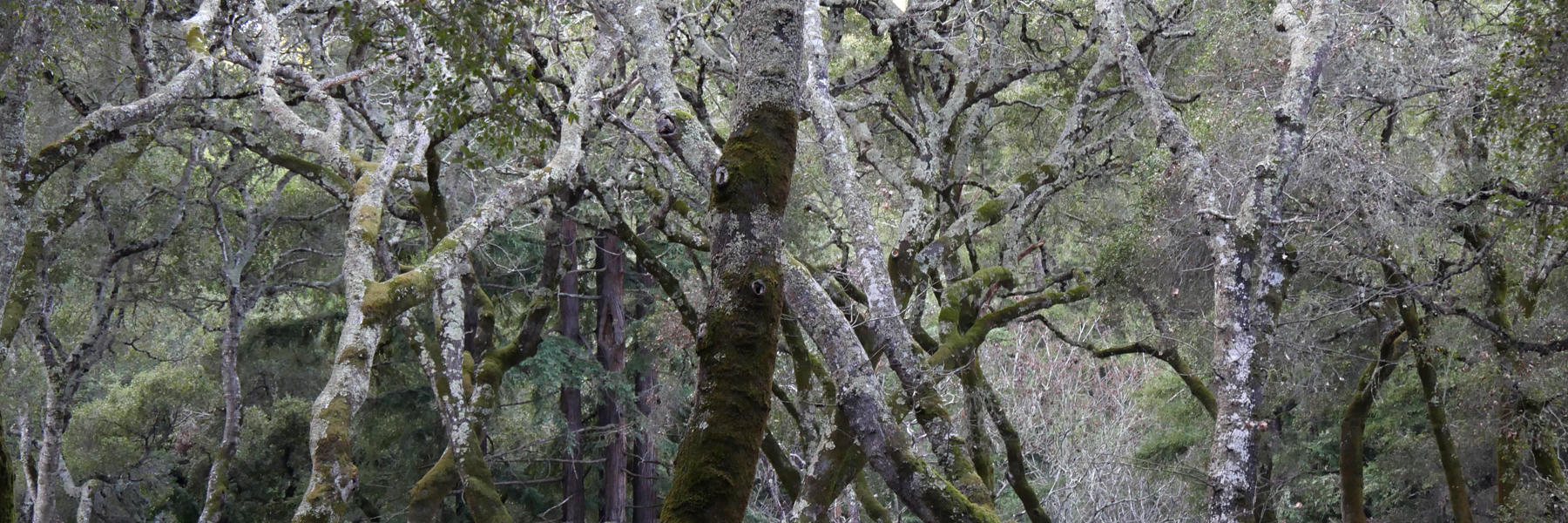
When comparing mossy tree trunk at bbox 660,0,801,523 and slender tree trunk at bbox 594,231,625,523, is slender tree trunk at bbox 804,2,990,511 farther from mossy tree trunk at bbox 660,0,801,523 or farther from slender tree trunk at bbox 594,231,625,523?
slender tree trunk at bbox 594,231,625,523

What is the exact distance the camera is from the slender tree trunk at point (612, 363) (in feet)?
48.1

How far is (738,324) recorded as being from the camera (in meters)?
3.75

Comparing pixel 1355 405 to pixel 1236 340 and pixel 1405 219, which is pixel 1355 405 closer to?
pixel 1405 219

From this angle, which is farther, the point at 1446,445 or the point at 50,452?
the point at 50,452

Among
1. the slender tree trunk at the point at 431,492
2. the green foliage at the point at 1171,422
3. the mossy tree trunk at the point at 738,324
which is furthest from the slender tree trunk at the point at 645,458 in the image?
the mossy tree trunk at the point at 738,324

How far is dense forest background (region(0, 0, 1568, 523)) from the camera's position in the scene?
6.32m

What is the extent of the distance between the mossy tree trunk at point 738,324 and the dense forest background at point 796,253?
0.04 ft

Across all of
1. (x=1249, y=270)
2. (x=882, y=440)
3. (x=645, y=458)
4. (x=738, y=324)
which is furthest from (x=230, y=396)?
(x=738, y=324)

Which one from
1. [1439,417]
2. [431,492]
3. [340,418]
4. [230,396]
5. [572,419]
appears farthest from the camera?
[572,419]

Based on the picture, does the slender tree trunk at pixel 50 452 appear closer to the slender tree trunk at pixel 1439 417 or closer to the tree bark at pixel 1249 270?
the tree bark at pixel 1249 270

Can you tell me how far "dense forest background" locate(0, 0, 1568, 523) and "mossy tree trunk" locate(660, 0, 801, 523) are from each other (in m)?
0.01

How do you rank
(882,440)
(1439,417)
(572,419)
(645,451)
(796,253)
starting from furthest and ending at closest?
(645,451), (572,419), (796,253), (1439,417), (882,440)

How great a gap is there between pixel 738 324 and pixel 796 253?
10.1 metres

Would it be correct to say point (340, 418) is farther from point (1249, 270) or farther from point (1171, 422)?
point (1171, 422)
